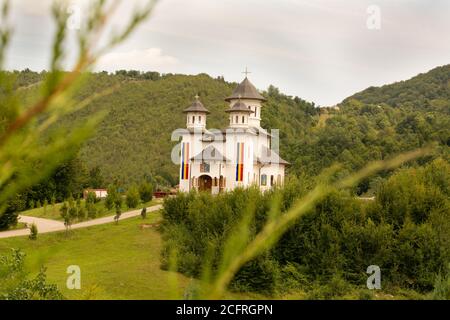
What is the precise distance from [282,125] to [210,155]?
29.2 metres

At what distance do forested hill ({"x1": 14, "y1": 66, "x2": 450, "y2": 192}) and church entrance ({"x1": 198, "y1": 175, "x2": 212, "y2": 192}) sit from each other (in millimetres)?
8237

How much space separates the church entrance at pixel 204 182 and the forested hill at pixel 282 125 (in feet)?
27.0

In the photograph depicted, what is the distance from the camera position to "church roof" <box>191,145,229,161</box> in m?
28.6

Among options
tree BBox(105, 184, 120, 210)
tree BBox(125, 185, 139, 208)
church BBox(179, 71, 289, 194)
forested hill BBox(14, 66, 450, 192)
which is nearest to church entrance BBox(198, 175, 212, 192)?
church BBox(179, 71, 289, 194)

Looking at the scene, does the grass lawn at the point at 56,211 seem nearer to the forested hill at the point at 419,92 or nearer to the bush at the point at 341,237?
the bush at the point at 341,237

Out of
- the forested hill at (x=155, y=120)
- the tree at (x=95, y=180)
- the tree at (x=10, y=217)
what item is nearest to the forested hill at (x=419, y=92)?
the forested hill at (x=155, y=120)

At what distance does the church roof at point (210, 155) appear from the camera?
93.8 feet

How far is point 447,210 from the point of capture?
68.9 ft

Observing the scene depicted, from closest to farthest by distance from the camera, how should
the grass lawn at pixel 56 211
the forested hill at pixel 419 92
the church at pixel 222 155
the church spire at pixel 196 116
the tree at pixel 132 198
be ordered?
the church at pixel 222 155 < the grass lawn at pixel 56 211 < the church spire at pixel 196 116 < the tree at pixel 132 198 < the forested hill at pixel 419 92

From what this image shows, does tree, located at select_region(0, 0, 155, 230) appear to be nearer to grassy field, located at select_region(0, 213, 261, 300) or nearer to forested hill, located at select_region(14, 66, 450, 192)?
grassy field, located at select_region(0, 213, 261, 300)

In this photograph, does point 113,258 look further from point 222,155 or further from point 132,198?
point 132,198

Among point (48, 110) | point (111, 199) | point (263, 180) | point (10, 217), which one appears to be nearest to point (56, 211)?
point (111, 199)

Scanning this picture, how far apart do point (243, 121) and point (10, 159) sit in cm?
2753
